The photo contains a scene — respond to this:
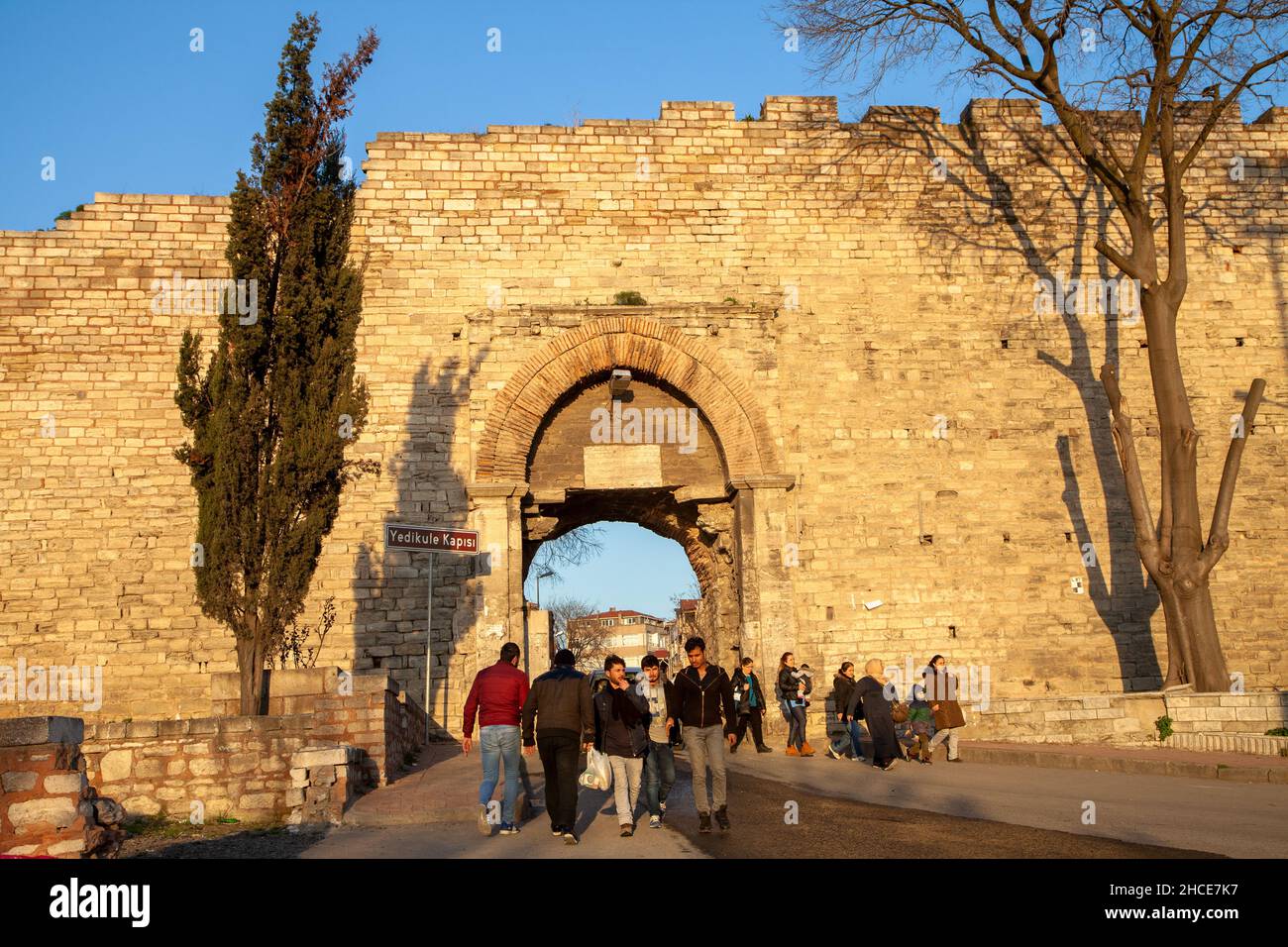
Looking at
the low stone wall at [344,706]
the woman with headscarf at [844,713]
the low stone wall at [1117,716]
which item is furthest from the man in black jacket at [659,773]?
the low stone wall at [1117,716]

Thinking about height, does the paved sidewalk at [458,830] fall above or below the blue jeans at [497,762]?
below

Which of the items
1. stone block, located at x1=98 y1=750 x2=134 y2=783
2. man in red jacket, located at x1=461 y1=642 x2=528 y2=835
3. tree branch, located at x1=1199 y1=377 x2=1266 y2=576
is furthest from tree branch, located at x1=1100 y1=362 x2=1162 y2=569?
stone block, located at x1=98 y1=750 x2=134 y2=783

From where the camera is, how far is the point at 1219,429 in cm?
1675

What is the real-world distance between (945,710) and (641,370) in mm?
6154

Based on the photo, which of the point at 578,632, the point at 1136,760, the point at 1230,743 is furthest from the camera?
the point at 578,632

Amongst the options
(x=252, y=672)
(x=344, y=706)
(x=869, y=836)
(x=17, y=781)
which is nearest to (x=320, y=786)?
(x=344, y=706)

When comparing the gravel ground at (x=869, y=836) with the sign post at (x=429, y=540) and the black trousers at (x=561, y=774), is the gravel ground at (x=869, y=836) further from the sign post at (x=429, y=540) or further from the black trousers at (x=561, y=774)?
the sign post at (x=429, y=540)

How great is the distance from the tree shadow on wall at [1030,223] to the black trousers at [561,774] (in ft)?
33.7

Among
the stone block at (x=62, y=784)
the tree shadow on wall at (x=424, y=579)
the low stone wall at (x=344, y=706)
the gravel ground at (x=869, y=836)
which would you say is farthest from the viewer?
the tree shadow on wall at (x=424, y=579)

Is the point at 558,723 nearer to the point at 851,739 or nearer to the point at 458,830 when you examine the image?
the point at 458,830

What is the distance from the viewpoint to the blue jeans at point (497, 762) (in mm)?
8523

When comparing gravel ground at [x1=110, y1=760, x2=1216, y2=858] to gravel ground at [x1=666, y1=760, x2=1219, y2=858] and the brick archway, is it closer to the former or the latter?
gravel ground at [x1=666, y1=760, x2=1219, y2=858]

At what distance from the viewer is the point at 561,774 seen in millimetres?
8258
